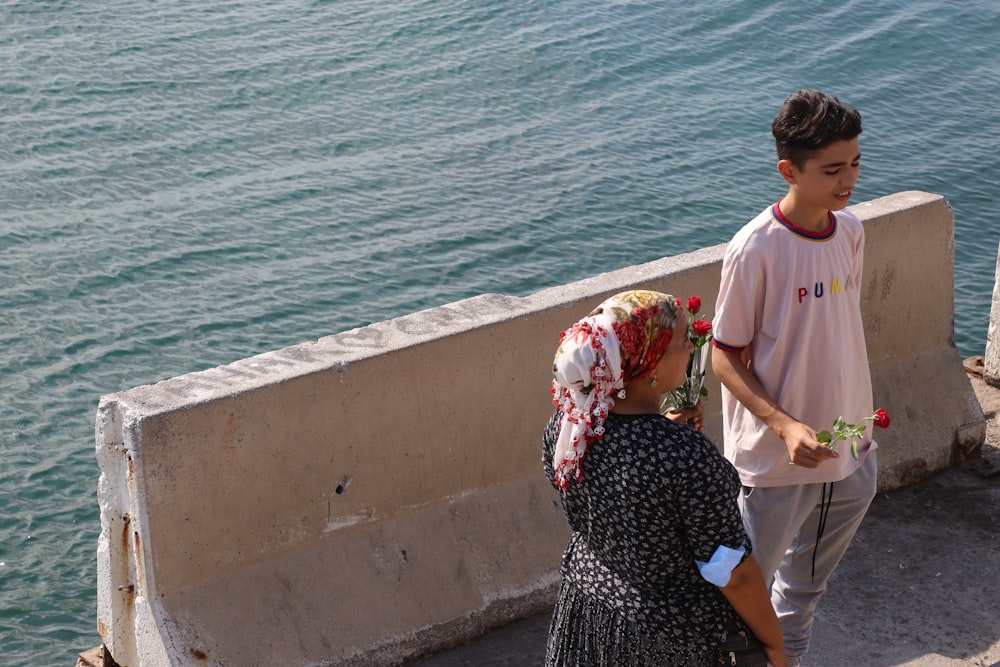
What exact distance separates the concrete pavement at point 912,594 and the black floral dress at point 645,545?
150cm

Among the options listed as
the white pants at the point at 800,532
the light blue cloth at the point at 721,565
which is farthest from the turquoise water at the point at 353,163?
the light blue cloth at the point at 721,565

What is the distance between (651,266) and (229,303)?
5814mm

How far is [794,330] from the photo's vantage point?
12.1 ft

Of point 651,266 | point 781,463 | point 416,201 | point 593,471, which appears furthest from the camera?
point 416,201

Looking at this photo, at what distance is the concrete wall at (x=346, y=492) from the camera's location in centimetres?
411

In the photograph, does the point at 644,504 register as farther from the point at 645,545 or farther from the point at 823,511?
the point at 823,511

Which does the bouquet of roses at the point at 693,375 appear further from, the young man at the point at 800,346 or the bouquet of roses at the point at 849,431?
the bouquet of roses at the point at 849,431

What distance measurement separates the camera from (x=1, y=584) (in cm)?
696

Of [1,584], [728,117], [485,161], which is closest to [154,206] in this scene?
[485,161]

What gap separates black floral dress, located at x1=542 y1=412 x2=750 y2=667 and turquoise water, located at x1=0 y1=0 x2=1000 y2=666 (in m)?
4.07

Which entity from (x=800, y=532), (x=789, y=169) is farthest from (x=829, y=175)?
(x=800, y=532)

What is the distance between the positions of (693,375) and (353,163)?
982cm

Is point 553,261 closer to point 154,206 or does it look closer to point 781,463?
point 154,206

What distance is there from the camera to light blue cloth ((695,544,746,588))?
2.93m
